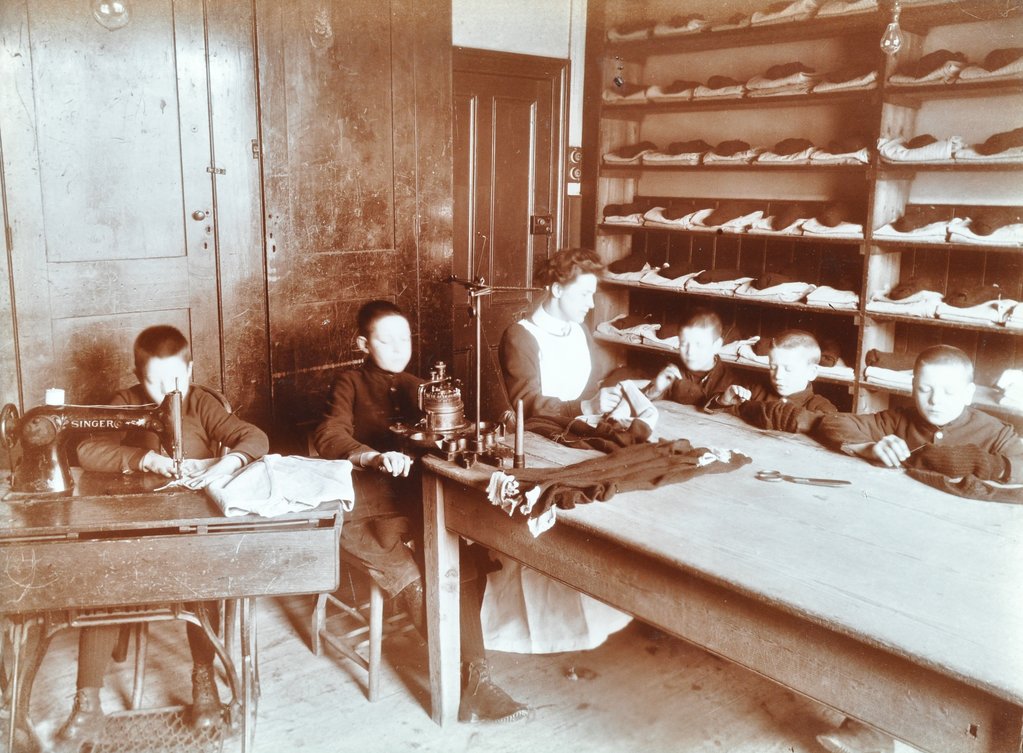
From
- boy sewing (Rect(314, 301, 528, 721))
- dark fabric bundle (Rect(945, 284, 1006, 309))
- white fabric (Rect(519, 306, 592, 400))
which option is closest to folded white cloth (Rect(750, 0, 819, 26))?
dark fabric bundle (Rect(945, 284, 1006, 309))

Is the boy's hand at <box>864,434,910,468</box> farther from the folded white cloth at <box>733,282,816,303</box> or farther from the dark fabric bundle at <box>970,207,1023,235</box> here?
the folded white cloth at <box>733,282,816,303</box>

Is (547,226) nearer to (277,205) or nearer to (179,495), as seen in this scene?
(277,205)

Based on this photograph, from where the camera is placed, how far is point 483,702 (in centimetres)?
247

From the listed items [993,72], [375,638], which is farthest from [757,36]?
[375,638]

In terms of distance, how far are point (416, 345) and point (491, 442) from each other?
191 centimetres

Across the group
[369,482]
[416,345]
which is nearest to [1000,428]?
[369,482]

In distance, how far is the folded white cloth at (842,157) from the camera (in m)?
3.70

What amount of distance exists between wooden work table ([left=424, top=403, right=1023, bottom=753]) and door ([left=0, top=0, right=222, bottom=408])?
1.66 m

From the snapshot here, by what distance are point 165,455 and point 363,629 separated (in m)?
0.86

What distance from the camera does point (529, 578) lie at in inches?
109

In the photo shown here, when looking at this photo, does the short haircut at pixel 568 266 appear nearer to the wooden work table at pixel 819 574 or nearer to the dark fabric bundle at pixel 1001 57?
→ the wooden work table at pixel 819 574

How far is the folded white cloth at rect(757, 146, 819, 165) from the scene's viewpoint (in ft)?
12.8

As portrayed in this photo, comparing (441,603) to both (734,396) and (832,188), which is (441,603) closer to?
(734,396)

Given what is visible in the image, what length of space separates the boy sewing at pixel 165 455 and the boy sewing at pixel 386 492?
0.30 m
